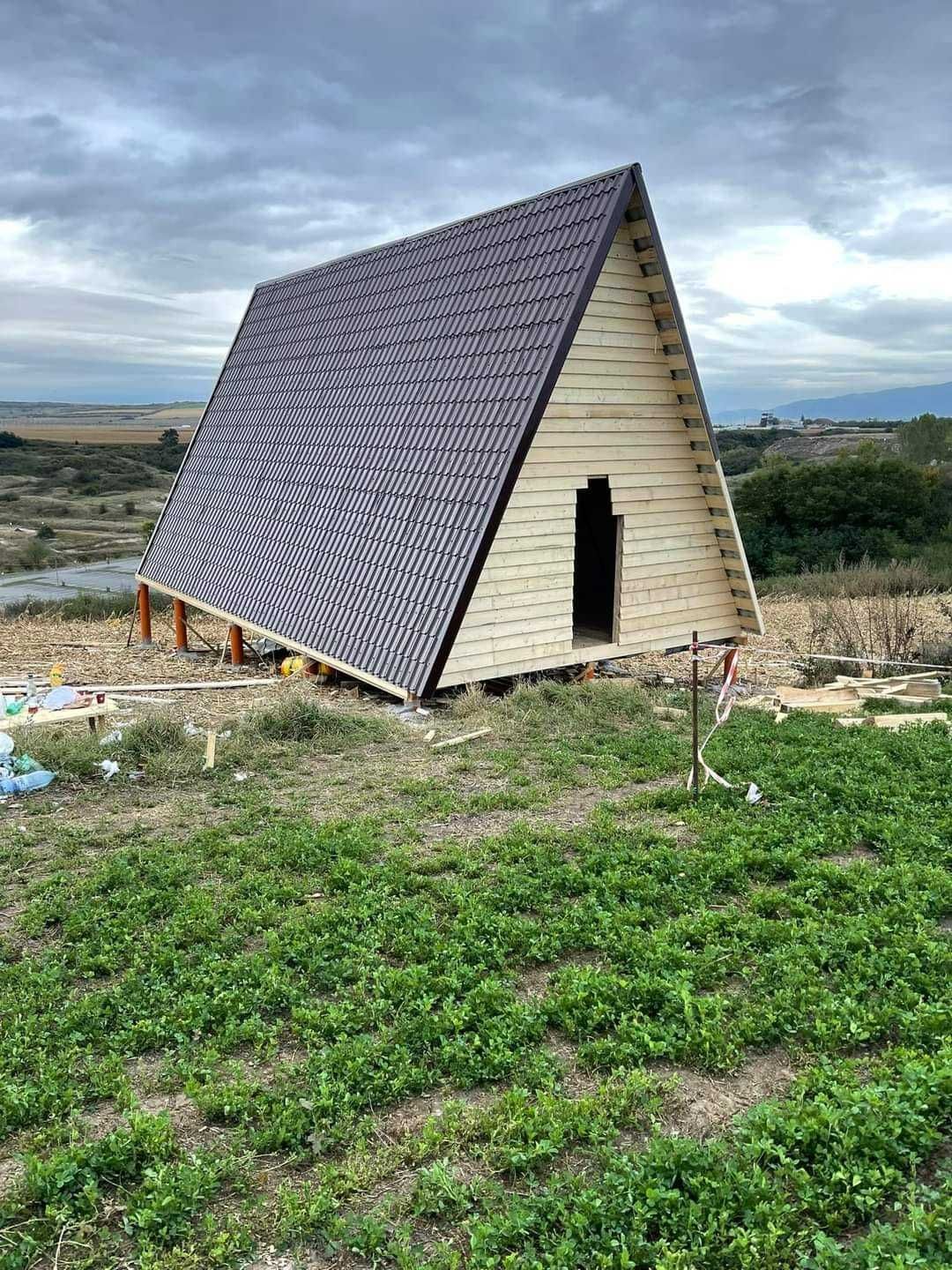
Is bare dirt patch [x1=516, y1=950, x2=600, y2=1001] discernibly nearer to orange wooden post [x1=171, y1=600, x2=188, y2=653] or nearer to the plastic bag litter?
the plastic bag litter

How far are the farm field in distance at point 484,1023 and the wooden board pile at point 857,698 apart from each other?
2.13m

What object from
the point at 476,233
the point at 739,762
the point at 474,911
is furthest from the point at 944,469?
the point at 474,911

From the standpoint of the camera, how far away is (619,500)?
35.9 feet

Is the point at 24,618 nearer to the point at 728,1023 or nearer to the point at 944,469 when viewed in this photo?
the point at 728,1023

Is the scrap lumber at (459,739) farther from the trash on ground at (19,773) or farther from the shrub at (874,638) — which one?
the shrub at (874,638)

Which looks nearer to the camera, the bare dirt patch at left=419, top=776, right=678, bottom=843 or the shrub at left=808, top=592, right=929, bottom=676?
the bare dirt patch at left=419, top=776, right=678, bottom=843

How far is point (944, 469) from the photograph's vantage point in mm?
40844

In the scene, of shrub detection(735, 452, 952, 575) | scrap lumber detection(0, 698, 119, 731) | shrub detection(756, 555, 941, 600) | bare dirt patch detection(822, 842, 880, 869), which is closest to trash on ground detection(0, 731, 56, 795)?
scrap lumber detection(0, 698, 119, 731)

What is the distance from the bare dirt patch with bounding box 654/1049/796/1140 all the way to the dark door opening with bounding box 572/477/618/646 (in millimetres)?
9609

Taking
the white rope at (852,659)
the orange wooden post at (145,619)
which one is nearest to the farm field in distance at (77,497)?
the orange wooden post at (145,619)

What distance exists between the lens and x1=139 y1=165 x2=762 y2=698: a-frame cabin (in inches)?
387

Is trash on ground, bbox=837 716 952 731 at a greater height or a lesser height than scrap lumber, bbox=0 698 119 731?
lesser

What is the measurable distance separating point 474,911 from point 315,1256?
7.33ft

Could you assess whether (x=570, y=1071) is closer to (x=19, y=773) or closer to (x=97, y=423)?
(x=19, y=773)
